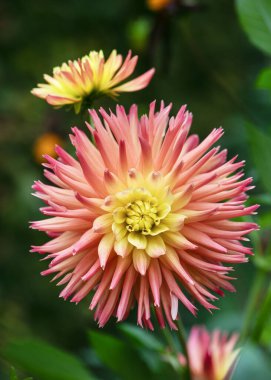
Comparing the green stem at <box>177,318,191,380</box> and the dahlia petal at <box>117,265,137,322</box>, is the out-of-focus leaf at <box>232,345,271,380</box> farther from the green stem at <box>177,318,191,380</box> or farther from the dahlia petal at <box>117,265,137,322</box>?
the dahlia petal at <box>117,265,137,322</box>

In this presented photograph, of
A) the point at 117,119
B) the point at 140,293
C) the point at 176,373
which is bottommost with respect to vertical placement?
the point at 176,373

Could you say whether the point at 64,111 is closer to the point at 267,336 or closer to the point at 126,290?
the point at 267,336

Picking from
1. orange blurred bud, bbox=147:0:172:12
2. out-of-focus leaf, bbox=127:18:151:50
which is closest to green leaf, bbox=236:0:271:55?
orange blurred bud, bbox=147:0:172:12

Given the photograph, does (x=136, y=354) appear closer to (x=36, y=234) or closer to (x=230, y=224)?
(x=230, y=224)

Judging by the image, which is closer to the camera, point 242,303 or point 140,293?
point 140,293

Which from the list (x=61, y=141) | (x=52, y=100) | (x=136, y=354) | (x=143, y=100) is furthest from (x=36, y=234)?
(x=52, y=100)

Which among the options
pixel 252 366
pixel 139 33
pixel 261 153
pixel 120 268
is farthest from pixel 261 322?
pixel 139 33
